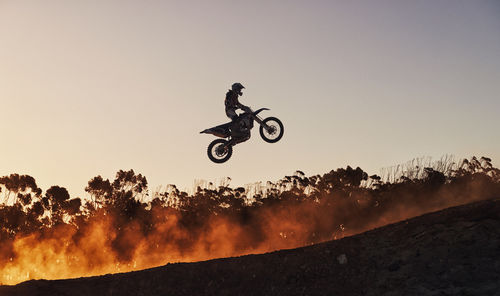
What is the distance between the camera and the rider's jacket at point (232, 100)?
68.6 feet

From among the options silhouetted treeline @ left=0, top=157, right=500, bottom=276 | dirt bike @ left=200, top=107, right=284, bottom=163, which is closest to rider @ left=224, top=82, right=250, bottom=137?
dirt bike @ left=200, top=107, right=284, bottom=163

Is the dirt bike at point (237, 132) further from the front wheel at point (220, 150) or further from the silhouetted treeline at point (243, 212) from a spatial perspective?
the silhouetted treeline at point (243, 212)

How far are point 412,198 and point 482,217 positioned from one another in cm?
2011

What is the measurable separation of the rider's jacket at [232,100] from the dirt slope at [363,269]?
6.19 meters

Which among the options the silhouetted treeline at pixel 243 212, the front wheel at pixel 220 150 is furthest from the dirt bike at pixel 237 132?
the silhouetted treeline at pixel 243 212

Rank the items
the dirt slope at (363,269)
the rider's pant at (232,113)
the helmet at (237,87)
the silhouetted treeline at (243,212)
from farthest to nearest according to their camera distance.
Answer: the silhouetted treeline at (243,212), the rider's pant at (232,113), the helmet at (237,87), the dirt slope at (363,269)

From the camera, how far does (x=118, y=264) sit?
38594 millimetres

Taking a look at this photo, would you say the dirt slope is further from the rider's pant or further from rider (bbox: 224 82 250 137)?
the rider's pant

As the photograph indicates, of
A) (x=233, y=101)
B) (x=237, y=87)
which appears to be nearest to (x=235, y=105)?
(x=233, y=101)

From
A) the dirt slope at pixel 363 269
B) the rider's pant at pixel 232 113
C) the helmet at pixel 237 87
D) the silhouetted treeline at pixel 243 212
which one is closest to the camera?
the dirt slope at pixel 363 269

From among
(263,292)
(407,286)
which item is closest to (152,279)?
(263,292)

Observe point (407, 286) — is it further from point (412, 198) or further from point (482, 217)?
point (412, 198)

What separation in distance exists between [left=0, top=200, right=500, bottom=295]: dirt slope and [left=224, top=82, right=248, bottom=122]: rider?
19.4 feet

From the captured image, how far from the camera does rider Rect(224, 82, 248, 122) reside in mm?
20703
